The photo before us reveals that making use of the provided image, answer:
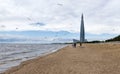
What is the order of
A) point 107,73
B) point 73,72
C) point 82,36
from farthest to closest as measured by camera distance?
point 82,36, point 73,72, point 107,73

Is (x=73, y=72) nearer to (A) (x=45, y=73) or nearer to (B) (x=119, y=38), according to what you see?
(A) (x=45, y=73)

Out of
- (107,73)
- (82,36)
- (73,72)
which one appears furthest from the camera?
(82,36)

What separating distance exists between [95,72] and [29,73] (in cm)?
514

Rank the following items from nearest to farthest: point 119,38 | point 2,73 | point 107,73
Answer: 1. point 107,73
2. point 2,73
3. point 119,38

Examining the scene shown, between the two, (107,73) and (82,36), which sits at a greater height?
(82,36)

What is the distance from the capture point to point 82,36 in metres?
152

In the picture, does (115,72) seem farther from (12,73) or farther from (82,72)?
(12,73)

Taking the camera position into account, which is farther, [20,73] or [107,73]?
[20,73]

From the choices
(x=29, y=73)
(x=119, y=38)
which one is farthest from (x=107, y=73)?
(x=119, y=38)

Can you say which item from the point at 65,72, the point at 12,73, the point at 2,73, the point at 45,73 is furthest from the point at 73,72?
the point at 2,73

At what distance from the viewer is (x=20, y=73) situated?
20.8m

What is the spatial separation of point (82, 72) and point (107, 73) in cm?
193

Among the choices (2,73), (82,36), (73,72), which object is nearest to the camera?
(73,72)

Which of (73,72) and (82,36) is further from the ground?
(82,36)
